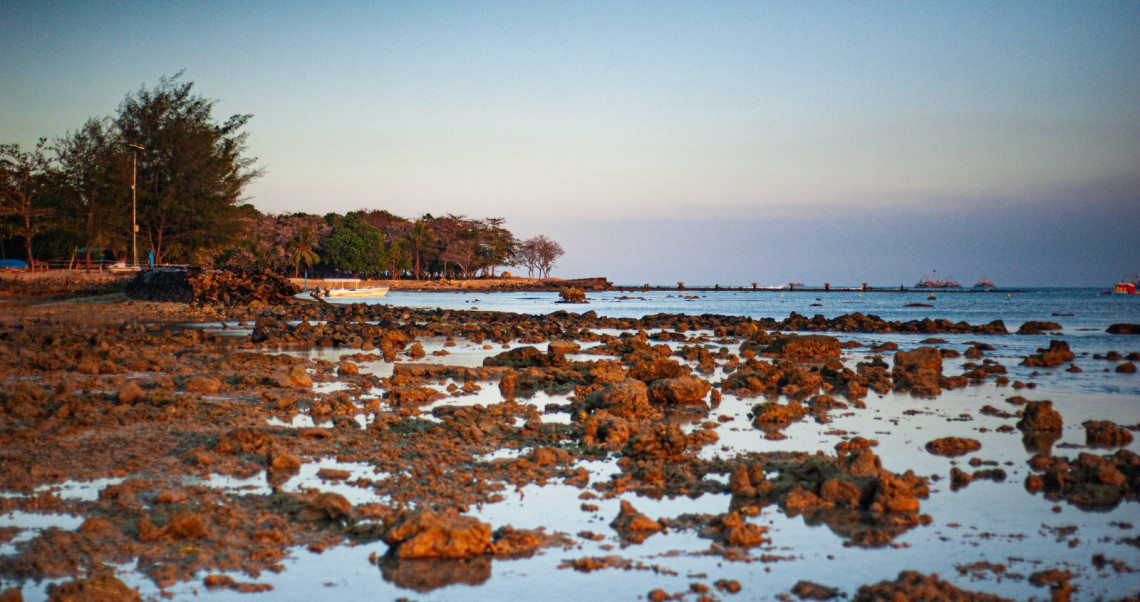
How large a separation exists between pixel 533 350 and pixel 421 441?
315 inches

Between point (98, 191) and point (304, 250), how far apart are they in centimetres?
3980

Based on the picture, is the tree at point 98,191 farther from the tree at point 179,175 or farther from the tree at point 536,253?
the tree at point 536,253

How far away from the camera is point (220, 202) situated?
2078 inches

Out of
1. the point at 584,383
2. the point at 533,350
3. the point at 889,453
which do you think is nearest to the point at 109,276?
the point at 533,350

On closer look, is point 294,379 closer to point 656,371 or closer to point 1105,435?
point 656,371

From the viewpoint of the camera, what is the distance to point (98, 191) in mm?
50219

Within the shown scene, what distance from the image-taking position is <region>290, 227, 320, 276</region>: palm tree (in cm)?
9044

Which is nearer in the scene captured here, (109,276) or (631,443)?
(631,443)

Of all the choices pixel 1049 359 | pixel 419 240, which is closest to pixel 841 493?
pixel 1049 359

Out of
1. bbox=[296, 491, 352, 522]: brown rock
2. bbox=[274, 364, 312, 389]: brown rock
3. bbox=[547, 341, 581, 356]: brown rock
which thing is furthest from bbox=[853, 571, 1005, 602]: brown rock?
bbox=[547, 341, 581, 356]: brown rock

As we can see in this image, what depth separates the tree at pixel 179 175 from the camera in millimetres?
51562

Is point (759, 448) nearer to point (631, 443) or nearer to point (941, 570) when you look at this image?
point (631, 443)

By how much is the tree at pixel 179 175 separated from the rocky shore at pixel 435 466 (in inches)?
1529

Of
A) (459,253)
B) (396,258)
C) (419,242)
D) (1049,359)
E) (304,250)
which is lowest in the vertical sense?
(1049,359)
